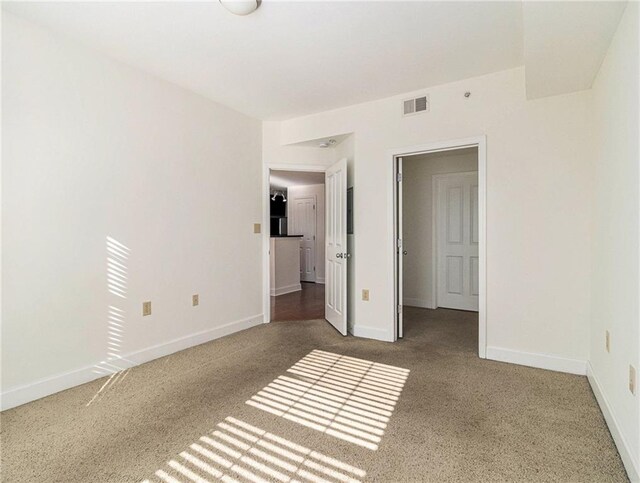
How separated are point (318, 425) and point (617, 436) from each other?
150cm

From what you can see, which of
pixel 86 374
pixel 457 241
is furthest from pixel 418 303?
pixel 86 374

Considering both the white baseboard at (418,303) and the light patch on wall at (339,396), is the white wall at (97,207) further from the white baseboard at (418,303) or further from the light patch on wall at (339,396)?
the white baseboard at (418,303)

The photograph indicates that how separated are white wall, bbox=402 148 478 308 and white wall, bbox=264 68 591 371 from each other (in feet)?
6.20

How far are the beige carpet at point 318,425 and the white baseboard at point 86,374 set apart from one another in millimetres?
79

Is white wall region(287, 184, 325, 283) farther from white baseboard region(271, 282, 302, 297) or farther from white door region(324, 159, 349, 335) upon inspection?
white door region(324, 159, 349, 335)

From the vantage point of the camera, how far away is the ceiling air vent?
10.7ft

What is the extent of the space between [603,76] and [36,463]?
3.81 m

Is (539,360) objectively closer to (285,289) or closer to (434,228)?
(434,228)

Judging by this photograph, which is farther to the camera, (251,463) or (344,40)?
(344,40)

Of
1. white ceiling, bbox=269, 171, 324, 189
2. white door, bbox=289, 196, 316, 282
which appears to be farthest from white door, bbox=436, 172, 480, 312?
white door, bbox=289, 196, 316, 282

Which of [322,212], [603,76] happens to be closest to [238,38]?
[603,76]

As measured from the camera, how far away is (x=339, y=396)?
7.61 ft

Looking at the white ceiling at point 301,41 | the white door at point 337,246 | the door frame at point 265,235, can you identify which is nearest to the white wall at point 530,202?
the white ceiling at point 301,41

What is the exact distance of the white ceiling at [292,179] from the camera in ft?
21.0
